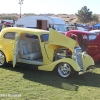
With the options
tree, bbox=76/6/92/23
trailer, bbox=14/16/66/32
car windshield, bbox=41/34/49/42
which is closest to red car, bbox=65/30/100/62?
car windshield, bbox=41/34/49/42

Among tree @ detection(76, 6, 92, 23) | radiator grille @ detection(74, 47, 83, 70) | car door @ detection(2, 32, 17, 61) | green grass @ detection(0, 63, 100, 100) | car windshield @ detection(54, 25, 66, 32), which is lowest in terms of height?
green grass @ detection(0, 63, 100, 100)

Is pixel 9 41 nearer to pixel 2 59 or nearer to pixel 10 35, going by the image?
pixel 10 35

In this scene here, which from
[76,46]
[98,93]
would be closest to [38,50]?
[76,46]

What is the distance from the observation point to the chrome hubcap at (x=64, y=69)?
22.4 feet

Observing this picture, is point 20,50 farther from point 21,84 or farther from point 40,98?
point 40,98

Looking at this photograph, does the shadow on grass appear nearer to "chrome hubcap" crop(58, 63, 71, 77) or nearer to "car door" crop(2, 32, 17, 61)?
"chrome hubcap" crop(58, 63, 71, 77)

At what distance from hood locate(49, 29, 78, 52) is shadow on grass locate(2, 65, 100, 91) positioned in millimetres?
1105

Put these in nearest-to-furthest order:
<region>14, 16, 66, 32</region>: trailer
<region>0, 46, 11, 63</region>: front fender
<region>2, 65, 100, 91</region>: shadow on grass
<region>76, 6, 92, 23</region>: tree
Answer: <region>2, 65, 100, 91</region>: shadow on grass
<region>0, 46, 11, 63</region>: front fender
<region>14, 16, 66, 32</region>: trailer
<region>76, 6, 92, 23</region>: tree

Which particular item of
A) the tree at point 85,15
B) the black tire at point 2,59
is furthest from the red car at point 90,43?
the tree at point 85,15

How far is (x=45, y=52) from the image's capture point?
289 inches

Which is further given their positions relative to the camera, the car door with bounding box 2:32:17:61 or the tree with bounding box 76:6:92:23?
the tree with bounding box 76:6:92:23

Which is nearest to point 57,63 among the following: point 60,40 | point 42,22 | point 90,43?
point 60,40

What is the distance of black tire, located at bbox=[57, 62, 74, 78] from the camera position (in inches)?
266

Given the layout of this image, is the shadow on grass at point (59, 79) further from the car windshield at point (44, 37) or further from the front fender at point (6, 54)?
the car windshield at point (44, 37)
